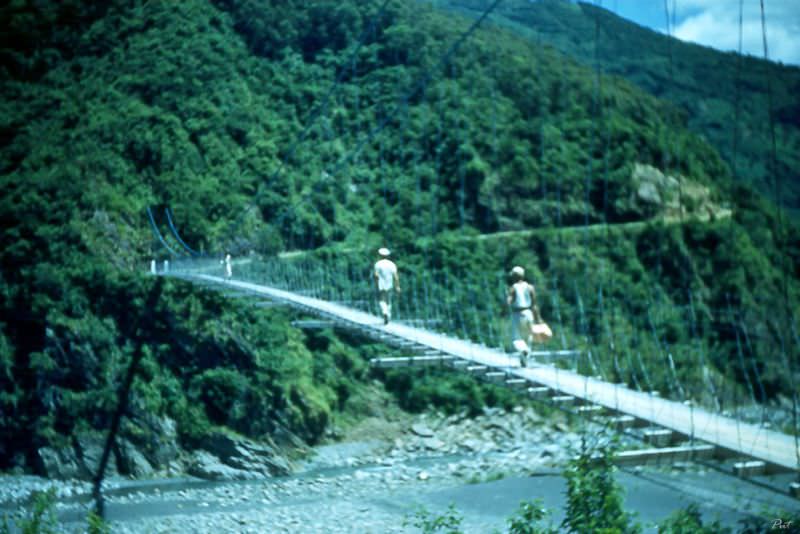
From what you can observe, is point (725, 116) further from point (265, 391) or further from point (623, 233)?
point (265, 391)

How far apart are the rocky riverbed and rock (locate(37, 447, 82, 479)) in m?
0.16

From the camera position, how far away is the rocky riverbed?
9.78m

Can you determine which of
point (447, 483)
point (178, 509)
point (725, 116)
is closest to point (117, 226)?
point (178, 509)

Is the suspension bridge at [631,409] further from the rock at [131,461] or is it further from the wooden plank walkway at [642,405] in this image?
the rock at [131,461]

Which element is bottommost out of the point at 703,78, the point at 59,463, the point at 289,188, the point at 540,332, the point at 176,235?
the point at 59,463

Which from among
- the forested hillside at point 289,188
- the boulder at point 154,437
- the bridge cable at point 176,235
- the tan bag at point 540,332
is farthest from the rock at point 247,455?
the tan bag at point 540,332

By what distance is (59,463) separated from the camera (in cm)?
1245

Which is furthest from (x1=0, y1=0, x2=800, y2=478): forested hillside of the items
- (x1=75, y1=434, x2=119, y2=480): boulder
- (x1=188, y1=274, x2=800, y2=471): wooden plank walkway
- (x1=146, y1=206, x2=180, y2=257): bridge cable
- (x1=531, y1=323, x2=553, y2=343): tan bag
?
(x1=531, y1=323, x2=553, y2=343): tan bag

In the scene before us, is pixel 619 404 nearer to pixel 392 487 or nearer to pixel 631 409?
pixel 631 409

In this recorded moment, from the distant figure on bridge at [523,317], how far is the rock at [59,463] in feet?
29.2

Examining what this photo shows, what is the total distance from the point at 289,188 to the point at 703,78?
7019 mm

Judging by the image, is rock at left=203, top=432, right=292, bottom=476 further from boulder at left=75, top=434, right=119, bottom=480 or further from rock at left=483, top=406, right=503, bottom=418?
rock at left=483, top=406, right=503, bottom=418

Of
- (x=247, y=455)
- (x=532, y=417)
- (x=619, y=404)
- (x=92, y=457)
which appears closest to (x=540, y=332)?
(x=619, y=404)

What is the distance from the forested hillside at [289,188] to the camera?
512 inches
